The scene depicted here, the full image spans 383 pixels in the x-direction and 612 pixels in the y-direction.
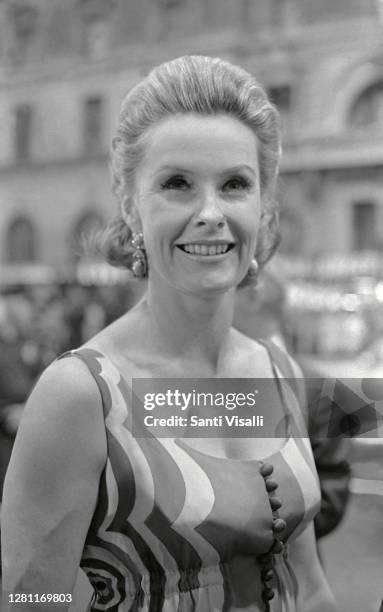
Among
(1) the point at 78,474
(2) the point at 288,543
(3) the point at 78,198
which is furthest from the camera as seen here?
(3) the point at 78,198

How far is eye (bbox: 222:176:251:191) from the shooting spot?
0.69 meters

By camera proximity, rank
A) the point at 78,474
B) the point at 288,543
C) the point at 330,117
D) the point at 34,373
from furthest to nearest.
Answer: the point at 330,117
the point at 34,373
the point at 288,543
the point at 78,474

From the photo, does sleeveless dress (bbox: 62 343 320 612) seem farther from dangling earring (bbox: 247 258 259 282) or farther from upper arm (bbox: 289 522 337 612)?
dangling earring (bbox: 247 258 259 282)

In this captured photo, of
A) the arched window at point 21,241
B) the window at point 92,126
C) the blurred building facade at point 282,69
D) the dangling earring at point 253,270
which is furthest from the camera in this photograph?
the arched window at point 21,241

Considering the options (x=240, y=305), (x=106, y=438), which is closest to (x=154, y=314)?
(x=106, y=438)

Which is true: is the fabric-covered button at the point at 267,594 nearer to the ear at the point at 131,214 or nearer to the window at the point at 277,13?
the ear at the point at 131,214

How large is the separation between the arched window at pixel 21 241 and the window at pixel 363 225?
473cm

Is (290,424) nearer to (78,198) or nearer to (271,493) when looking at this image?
(271,493)

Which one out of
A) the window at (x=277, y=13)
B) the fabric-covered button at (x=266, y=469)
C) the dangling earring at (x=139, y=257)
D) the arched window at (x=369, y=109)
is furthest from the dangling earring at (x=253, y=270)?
the window at (x=277, y=13)

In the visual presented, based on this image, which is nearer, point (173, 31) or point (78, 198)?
point (173, 31)

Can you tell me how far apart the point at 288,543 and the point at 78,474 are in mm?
240

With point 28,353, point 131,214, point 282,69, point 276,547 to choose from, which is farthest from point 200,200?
point 282,69

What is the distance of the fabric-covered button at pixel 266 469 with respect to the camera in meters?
0.72

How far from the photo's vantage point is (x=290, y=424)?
2.53ft
